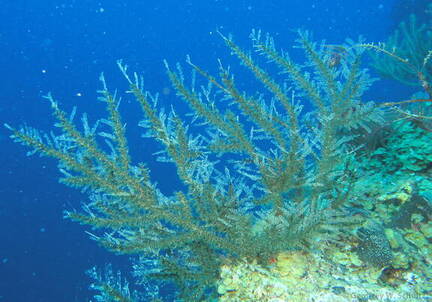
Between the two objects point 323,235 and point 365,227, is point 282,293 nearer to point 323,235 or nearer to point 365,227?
point 323,235

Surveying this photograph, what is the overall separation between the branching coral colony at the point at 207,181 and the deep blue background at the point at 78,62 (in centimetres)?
1366

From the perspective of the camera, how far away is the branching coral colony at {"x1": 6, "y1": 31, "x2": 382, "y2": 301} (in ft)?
A: 6.56

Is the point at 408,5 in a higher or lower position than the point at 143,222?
higher

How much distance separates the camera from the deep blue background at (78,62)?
74.9ft

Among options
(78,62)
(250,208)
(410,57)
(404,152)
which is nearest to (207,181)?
(250,208)

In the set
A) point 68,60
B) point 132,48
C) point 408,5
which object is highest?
point 408,5

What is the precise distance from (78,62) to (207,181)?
61.4 metres

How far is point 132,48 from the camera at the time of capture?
208ft

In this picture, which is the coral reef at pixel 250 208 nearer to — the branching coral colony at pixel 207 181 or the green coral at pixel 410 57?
the branching coral colony at pixel 207 181

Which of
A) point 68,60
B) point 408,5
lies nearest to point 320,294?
point 408,5

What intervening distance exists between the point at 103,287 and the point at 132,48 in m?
Result: 66.8

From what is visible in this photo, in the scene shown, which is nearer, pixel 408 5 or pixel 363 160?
pixel 363 160

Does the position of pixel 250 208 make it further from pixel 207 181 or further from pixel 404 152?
pixel 404 152

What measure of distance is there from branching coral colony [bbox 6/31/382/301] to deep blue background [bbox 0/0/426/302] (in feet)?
44.8
